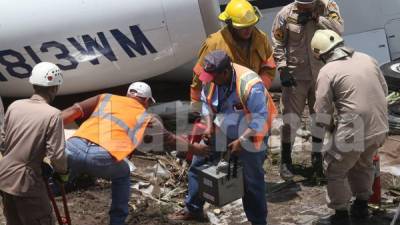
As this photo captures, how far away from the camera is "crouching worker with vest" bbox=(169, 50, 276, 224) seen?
14.6 ft

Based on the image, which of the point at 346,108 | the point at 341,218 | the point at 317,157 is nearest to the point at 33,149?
the point at 346,108

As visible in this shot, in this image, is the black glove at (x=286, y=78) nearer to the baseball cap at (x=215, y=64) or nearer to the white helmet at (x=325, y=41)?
the white helmet at (x=325, y=41)

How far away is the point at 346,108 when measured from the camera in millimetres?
4652

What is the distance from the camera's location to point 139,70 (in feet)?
24.2

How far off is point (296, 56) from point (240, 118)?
1478mm

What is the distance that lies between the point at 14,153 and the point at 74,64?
3134 mm

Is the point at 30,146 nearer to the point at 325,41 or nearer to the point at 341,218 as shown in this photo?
the point at 325,41

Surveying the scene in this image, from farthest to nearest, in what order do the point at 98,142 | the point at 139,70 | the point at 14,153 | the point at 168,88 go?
the point at 168,88, the point at 139,70, the point at 98,142, the point at 14,153

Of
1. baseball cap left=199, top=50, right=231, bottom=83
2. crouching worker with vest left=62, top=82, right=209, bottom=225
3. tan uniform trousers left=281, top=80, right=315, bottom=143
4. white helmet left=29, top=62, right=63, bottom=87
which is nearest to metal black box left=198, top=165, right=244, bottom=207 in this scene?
crouching worker with vest left=62, top=82, right=209, bottom=225

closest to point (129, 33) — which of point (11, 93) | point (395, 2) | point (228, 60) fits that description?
point (11, 93)

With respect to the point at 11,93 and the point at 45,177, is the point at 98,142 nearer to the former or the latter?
the point at 45,177

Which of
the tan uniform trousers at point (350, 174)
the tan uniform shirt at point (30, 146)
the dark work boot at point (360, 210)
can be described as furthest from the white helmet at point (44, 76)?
the dark work boot at point (360, 210)

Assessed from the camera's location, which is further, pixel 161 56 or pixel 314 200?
pixel 161 56

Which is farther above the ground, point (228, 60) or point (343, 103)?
point (228, 60)
